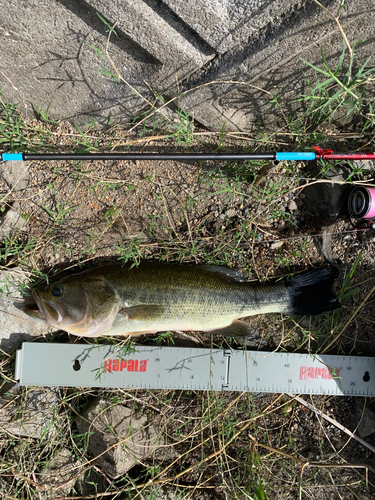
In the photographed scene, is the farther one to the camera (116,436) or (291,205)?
(291,205)

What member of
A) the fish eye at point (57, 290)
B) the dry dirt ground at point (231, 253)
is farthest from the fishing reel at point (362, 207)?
the fish eye at point (57, 290)

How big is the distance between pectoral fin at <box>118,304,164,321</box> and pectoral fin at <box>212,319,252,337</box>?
A: 0.62m

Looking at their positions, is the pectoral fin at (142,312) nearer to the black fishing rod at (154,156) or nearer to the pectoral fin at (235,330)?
the pectoral fin at (235,330)

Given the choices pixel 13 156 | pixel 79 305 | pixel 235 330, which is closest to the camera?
pixel 13 156

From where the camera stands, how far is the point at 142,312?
275cm

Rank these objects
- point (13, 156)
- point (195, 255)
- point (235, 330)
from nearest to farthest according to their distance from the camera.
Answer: point (13, 156) → point (235, 330) → point (195, 255)

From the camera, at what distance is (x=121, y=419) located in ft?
10.0

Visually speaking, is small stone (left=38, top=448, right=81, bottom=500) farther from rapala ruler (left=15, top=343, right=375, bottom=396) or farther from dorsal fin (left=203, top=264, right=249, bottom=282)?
dorsal fin (left=203, top=264, right=249, bottom=282)

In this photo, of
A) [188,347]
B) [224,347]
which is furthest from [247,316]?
[188,347]

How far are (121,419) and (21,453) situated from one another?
1021 millimetres

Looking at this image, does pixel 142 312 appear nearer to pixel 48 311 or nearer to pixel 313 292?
pixel 48 311

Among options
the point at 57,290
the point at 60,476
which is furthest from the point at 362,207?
the point at 60,476

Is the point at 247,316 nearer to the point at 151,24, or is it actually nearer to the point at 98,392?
the point at 98,392

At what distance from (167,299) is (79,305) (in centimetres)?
74
